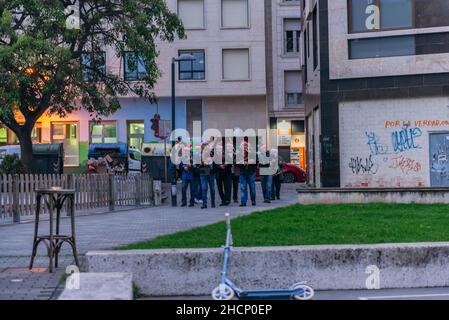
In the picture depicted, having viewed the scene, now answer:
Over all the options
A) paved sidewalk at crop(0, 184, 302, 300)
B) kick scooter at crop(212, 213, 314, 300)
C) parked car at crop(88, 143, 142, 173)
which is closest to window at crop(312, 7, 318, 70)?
paved sidewalk at crop(0, 184, 302, 300)

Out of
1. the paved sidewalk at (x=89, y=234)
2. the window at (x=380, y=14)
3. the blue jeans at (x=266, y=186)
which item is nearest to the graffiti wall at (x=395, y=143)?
the window at (x=380, y=14)

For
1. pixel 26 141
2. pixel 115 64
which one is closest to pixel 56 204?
pixel 26 141

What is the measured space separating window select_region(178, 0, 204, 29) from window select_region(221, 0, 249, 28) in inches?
51.7

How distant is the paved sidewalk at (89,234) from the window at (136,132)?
80.8 ft

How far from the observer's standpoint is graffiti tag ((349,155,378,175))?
21.9 meters

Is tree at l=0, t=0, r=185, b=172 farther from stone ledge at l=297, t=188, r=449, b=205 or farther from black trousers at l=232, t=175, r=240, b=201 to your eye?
stone ledge at l=297, t=188, r=449, b=205

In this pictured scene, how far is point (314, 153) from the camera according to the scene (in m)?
26.9

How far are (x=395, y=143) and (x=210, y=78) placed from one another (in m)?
22.0

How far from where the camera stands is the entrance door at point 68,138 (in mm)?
43688

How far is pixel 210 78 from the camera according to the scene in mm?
42438

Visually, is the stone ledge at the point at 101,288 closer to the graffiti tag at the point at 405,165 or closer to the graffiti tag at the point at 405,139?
the graffiti tag at the point at 405,165

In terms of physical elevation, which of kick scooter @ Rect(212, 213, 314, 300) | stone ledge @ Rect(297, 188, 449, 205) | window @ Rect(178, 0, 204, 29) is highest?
window @ Rect(178, 0, 204, 29)

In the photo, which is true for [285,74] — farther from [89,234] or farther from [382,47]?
[89,234]
